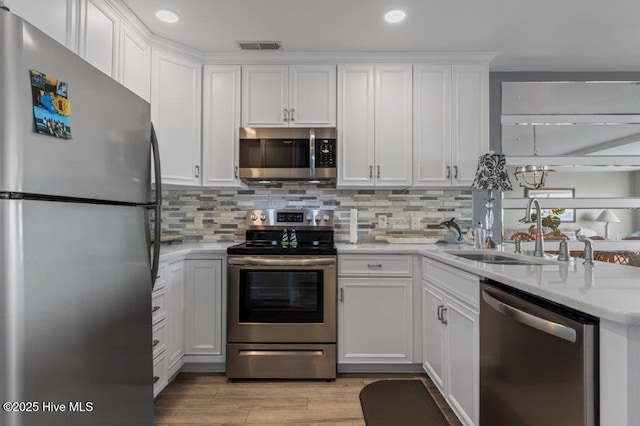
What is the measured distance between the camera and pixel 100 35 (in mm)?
2008

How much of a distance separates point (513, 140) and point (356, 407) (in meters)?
2.52

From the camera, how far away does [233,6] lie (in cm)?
221

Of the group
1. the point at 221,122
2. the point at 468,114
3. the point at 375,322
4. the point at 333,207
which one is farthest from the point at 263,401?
the point at 468,114

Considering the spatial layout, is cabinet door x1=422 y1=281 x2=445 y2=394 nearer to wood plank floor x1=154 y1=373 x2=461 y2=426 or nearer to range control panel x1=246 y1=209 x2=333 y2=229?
wood plank floor x1=154 y1=373 x2=461 y2=426

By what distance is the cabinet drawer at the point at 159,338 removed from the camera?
2084 mm

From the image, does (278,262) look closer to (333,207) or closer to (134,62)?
(333,207)

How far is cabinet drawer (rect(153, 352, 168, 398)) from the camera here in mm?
2070

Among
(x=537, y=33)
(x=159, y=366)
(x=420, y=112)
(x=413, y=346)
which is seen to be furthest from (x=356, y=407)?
(x=537, y=33)

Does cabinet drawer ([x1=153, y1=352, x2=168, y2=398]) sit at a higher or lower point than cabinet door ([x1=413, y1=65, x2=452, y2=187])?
lower

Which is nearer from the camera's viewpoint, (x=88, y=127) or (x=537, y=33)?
(x=88, y=127)

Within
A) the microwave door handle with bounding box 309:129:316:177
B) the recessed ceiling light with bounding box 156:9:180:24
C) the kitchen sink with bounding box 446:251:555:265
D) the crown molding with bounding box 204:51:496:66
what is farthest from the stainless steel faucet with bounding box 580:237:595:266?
the recessed ceiling light with bounding box 156:9:180:24

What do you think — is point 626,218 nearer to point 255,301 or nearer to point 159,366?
point 255,301

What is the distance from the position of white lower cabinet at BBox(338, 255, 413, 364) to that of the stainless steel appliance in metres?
0.10

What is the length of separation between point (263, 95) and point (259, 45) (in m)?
0.36
